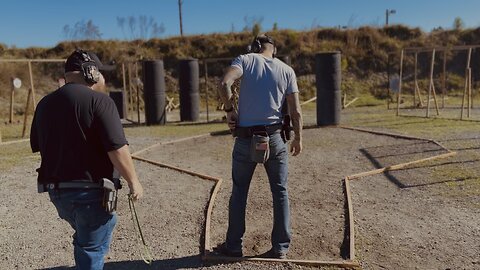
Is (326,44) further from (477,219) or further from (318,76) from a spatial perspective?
(477,219)

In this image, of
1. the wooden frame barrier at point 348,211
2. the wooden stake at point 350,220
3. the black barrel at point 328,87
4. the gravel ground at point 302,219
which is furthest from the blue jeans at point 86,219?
the black barrel at point 328,87

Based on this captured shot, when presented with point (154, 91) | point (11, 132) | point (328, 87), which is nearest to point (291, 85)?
point (328, 87)

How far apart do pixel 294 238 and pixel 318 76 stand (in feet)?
29.7

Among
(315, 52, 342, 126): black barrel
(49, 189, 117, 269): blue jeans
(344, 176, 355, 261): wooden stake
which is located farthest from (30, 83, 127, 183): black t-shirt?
(315, 52, 342, 126): black barrel

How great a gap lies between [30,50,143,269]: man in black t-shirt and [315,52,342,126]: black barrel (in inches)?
420

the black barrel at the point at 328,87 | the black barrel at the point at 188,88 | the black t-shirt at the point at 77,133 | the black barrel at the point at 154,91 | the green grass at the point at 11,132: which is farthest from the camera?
the black barrel at the point at 188,88

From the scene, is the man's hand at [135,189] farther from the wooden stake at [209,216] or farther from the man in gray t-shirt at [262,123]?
the wooden stake at [209,216]

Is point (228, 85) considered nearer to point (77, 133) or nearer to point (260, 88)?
point (260, 88)

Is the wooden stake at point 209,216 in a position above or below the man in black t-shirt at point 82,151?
below

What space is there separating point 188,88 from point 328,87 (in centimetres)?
525

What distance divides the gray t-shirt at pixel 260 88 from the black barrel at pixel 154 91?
458 inches

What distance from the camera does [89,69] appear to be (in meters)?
2.80

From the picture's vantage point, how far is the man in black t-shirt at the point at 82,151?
104 inches

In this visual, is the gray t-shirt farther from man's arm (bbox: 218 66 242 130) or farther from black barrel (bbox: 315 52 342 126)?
black barrel (bbox: 315 52 342 126)
